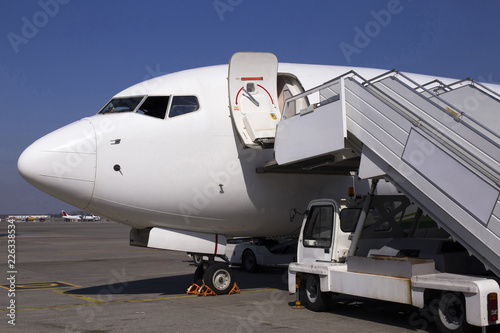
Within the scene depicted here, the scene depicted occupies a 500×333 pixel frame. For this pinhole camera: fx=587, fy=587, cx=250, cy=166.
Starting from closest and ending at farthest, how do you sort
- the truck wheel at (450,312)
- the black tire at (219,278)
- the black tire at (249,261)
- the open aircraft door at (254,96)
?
the truck wheel at (450,312) → the open aircraft door at (254,96) → the black tire at (219,278) → the black tire at (249,261)

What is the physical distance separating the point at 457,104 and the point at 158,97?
19.6 ft

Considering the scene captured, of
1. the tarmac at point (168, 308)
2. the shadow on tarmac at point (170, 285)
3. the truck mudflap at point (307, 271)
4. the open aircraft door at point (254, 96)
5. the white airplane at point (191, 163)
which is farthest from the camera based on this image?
the shadow on tarmac at point (170, 285)

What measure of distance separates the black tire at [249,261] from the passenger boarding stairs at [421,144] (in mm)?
8126

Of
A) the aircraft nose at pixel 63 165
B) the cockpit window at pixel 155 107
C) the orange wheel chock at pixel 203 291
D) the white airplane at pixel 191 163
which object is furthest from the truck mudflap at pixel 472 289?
the aircraft nose at pixel 63 165

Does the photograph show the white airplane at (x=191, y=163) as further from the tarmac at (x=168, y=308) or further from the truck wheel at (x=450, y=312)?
the truck wheel at (x=450, y=312)

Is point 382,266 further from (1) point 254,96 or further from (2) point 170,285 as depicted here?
(2) point 170,285

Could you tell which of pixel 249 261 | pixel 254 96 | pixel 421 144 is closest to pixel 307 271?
pixel 421 144

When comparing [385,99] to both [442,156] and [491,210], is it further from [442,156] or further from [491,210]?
[491,210]

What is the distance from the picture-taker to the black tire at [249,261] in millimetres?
18547

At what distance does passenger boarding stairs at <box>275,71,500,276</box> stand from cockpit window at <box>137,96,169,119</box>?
2.45 meters

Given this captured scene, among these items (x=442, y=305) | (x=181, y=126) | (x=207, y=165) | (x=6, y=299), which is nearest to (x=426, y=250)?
(x=442, y=305)

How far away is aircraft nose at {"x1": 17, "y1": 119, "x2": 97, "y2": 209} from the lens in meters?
10.7

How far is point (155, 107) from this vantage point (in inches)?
470

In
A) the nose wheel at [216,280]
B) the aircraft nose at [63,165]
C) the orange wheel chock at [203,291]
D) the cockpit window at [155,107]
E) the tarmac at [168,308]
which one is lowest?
the tarmac at [168,308]
